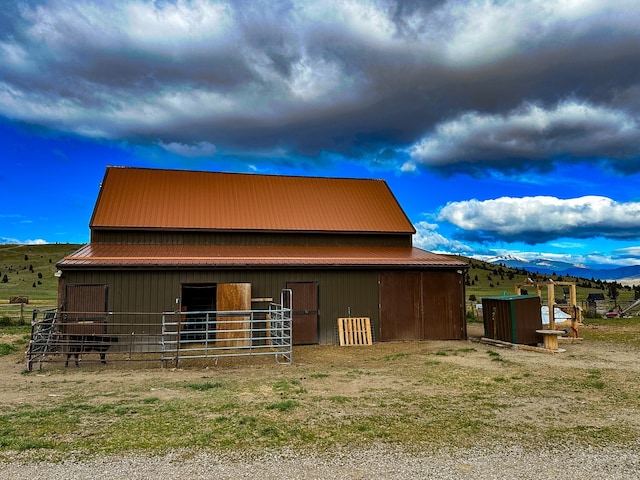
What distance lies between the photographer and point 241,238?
2103cm

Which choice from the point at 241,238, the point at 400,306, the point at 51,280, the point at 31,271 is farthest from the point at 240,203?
the point at 31,271

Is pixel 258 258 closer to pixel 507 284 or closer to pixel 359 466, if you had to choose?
pixel 359 466

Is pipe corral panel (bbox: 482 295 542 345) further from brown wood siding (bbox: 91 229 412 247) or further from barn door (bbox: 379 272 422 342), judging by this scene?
brown wood siding (bbox: 91 229 412 247)

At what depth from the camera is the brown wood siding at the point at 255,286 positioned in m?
16.1

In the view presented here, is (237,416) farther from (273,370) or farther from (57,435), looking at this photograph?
(273,370)

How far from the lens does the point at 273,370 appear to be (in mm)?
12930

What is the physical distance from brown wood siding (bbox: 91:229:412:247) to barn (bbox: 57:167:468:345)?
0.05m

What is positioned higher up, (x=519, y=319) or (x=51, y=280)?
(x=51, y=280)

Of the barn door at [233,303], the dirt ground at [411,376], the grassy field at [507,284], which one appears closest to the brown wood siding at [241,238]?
the barn door at [233,303]

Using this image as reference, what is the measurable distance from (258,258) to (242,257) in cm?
62

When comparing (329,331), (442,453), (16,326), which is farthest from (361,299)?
(16,326)

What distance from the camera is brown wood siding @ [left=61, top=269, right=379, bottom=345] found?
52.9ft

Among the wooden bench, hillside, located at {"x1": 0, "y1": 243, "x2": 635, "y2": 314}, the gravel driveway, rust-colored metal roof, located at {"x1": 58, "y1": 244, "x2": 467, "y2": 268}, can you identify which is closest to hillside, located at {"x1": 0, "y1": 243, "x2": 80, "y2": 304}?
hillside, located at {"x1": 0, "y1": 243, "x2": 635, "y2": 314}

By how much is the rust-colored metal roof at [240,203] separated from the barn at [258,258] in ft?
0.19
